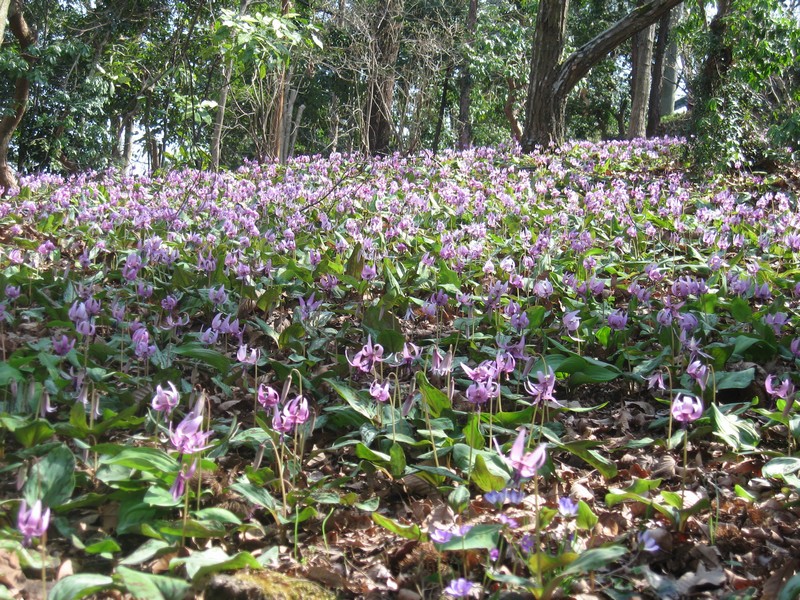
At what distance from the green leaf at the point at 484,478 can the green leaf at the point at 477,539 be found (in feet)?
1.16

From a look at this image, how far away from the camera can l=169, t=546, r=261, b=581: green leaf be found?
63.8 inches

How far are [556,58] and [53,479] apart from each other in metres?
9.37

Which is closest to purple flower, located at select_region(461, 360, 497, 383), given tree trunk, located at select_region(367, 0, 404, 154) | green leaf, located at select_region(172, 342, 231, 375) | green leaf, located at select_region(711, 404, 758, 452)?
green leaf, located at select_region(711, 404, 758, 452)

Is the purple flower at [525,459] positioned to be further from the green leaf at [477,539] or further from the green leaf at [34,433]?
the green leaf at [34,433]

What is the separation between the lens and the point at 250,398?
118 inches

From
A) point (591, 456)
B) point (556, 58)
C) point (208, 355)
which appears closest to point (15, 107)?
point (208, 355)

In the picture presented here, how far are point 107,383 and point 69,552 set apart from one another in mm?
1135

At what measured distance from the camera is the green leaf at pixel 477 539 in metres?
1.69

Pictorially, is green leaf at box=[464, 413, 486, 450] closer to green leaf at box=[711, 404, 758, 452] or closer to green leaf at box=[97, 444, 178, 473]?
green leaf at box=[711, 404, 758, 452]

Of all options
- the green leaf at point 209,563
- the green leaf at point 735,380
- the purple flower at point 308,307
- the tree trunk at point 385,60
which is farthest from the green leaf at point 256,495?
the tree trunk at point 385,60

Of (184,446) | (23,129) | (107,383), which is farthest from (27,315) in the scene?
(23,129)

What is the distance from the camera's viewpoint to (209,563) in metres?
1.63

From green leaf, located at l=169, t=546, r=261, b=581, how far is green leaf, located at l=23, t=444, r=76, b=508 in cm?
44

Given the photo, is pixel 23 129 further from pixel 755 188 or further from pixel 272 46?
pixel 755 188
